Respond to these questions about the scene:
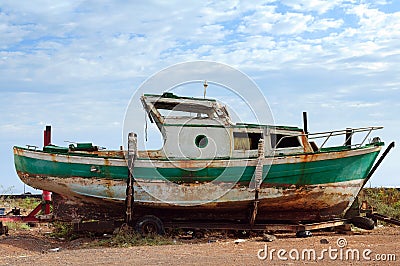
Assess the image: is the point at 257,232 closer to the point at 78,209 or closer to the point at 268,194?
the point at 268,194

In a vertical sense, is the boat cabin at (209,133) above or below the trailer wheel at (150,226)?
above

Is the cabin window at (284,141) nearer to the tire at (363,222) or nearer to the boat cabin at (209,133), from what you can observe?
the boat cabin at (209,133)

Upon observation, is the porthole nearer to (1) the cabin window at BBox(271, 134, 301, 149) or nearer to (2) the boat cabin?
(2) the boat cabin

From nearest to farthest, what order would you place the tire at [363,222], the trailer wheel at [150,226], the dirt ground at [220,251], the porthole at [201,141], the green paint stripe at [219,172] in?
the dirt ground at [220,251] → the trailer wheel at [150,226] → the green paint stripe at [219,172] → the porthole at [201,141] → the tire at [363,222]

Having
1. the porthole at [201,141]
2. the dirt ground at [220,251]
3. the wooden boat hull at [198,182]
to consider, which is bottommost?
the dirt ground at [220,251]

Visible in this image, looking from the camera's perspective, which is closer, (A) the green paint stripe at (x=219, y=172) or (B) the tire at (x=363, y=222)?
(A) the green paint stripe at (x=219, y=172)

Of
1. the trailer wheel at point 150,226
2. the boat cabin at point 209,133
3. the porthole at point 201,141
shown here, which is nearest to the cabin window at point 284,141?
the boat cabin at point 209,133

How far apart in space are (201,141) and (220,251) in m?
3.84

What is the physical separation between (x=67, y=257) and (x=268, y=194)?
5.48 m

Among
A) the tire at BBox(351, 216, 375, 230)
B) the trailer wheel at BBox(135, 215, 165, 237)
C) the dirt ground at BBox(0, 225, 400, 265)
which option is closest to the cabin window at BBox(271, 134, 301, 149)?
the dirt ground at BBox(0, 225, 400, 265)

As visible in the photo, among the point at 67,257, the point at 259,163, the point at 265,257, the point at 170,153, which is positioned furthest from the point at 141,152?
the point at 265,257

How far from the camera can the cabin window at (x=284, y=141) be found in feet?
48.0

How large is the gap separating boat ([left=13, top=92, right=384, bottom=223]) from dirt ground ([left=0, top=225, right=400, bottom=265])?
936 mm

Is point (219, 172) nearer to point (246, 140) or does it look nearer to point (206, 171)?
point (206, 171)
